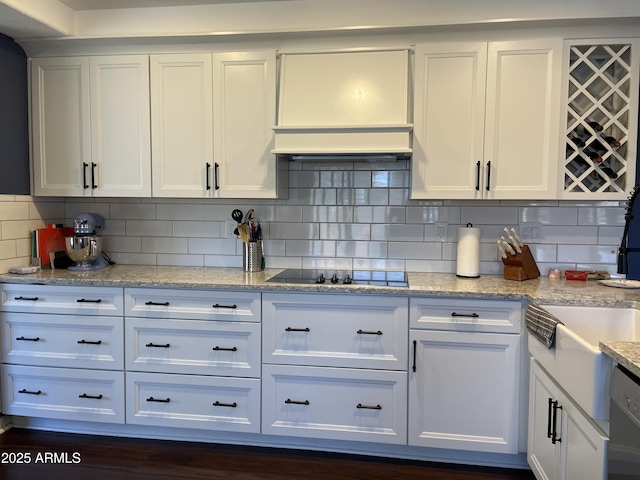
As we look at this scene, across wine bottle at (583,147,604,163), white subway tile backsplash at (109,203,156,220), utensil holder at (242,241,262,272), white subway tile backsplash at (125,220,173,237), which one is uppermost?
wine bottle at (583,147,604,163)

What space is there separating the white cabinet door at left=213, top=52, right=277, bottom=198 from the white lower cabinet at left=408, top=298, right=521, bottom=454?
3.87 ft

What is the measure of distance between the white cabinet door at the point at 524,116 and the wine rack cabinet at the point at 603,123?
9cm

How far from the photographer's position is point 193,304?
2.53m

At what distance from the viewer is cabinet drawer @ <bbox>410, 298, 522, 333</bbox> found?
2289 millimetres

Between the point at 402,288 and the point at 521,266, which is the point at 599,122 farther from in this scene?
the point at 402,288

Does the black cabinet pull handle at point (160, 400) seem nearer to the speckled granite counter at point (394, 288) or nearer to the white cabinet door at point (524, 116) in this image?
the speckled granite counter at point (394, 288)

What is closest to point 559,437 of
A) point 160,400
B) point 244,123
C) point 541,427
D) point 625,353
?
point 541,427

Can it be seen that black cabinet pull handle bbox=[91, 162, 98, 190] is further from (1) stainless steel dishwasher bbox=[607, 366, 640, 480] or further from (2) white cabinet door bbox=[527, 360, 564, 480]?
(1) stainless steel dishwasher bbox=[607, 366, 640, 480]

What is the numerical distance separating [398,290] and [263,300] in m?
0.72

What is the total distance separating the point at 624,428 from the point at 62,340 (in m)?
2.68

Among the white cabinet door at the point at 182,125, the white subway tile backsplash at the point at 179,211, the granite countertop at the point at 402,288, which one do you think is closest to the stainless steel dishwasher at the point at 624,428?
the granite countertop at the point at 402,288

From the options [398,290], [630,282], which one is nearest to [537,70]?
[630,282]

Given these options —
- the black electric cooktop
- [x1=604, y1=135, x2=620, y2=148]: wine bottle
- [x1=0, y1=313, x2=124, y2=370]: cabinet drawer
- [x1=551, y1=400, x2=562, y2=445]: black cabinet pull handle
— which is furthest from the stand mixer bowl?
[x1=604, y1=135, x2=620, y2=148]: wine bottle

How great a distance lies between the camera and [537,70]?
249cm
